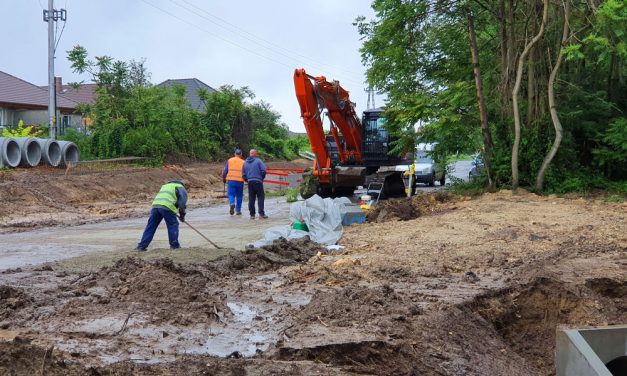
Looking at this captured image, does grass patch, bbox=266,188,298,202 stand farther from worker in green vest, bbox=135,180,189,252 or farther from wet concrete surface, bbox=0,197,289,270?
worker in green vest, bbox=135,180,189,252

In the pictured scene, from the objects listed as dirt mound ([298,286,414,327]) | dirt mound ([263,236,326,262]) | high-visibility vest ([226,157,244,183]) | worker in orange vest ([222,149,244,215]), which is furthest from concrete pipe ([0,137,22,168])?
dirt mound ([298,286,414,327])

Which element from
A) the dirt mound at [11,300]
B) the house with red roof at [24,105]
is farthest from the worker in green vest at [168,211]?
the house with red roof at [24,105]

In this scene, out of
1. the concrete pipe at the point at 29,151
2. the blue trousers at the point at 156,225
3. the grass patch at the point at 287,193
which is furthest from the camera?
the concrete pipe at the point at 29,151

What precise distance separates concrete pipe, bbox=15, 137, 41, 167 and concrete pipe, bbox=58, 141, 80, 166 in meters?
1.30

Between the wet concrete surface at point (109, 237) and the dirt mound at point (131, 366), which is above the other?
the dirt mound at point (131, 366)

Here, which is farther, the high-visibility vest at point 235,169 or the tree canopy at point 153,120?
the tree canopy at point 153,120

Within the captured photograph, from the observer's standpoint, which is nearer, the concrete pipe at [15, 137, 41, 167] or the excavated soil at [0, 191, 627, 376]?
the excavated soil at [0, 191, 627, 376]

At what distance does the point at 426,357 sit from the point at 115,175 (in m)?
23.5

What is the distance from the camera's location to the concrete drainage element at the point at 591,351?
5.04 meters

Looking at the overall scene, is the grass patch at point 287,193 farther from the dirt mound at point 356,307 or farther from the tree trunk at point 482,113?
the dirt mound at point 356,307

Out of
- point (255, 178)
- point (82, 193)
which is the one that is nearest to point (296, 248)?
point (255, 178)

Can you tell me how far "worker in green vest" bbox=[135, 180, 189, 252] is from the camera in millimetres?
11385

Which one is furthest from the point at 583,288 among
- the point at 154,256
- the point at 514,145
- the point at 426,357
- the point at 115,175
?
the point at 115,175

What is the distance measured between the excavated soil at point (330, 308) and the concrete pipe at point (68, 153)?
63.6 feet
